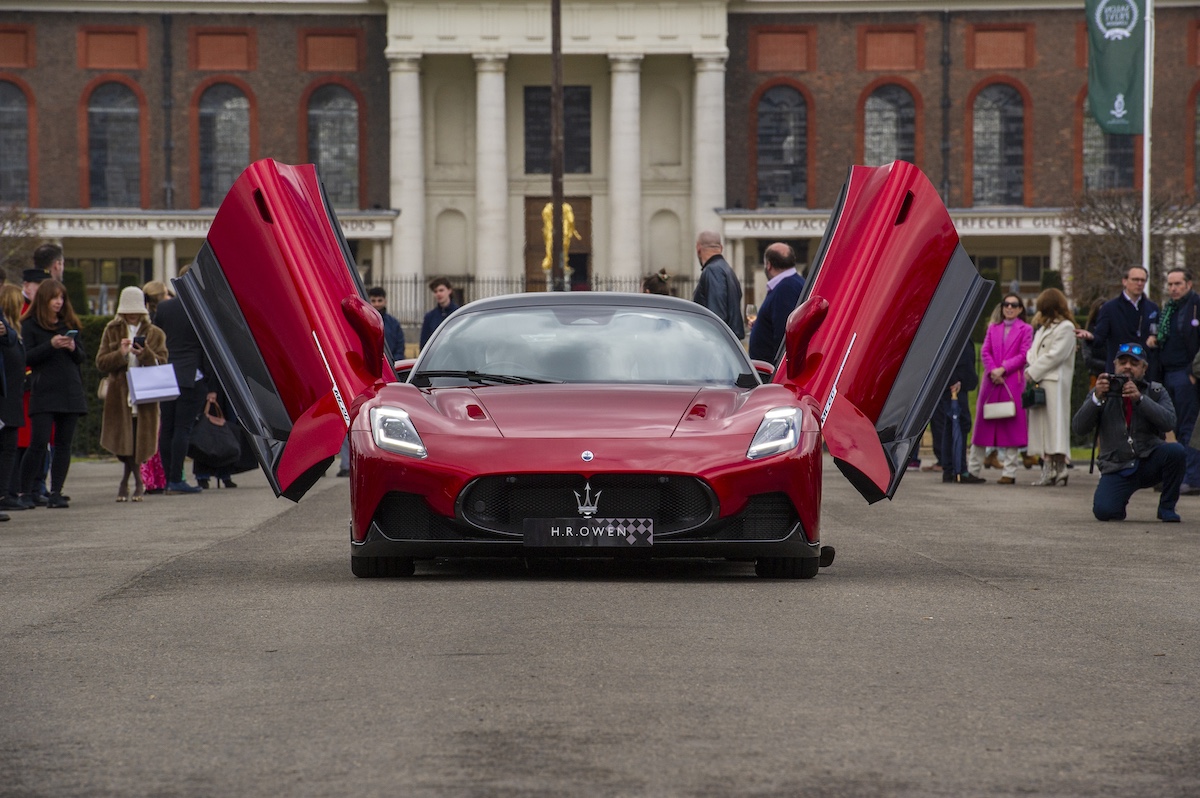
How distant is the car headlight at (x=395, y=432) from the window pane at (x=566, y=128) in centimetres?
5643

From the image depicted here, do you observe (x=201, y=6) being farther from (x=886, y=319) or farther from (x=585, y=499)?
(x=585, y=499)

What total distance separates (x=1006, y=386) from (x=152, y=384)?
8038 millimetres

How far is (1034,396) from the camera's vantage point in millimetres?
17812

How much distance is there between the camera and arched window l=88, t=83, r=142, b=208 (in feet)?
206

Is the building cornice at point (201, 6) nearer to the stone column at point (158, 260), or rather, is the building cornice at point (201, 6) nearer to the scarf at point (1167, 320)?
the stone column at point (158, 260)

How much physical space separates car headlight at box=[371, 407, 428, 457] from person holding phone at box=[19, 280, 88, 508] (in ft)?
22.4

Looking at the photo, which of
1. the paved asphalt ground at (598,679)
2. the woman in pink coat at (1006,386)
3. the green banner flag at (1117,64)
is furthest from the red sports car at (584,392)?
the green banner flag at (1117,64)

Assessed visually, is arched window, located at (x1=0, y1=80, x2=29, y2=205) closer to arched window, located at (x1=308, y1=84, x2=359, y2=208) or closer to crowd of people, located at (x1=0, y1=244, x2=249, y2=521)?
arched window, located at (x1=308, y1=84, x2=359, y2=208)

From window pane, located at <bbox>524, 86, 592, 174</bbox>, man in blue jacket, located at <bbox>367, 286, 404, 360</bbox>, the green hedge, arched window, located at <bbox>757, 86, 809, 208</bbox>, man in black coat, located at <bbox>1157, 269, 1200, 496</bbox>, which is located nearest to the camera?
man in black coat, located at <bbox>1157, 269, 1200, 496</bbox>

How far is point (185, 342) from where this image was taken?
16.4 meters

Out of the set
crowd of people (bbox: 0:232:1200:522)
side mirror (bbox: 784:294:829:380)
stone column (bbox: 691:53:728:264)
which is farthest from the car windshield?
stone column (bbox: 691:53:728:264)

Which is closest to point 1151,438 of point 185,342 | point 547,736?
point 185,342

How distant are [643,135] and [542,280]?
19.9ft

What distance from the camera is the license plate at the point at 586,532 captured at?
310 inches
